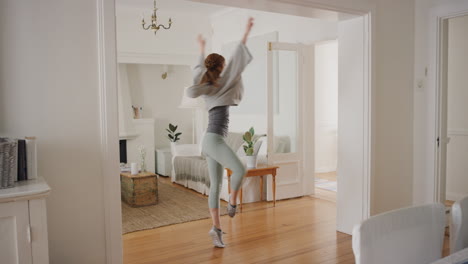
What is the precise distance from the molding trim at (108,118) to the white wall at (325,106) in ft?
18.5

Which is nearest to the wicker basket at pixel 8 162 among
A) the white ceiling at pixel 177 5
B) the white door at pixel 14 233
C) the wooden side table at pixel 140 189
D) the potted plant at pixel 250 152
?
the white door at pixel 14 233

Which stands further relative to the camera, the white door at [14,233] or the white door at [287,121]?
the white door at [287,121]

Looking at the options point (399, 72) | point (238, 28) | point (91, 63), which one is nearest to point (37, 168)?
point (91, 63)

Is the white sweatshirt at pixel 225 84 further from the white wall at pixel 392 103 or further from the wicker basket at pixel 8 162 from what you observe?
the wicker basket at pixel 8 162

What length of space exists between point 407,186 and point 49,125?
3360 millimetres

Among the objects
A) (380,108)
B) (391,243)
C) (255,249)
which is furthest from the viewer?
(380,108)

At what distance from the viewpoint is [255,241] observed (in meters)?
3.91

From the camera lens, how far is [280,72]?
5488mm

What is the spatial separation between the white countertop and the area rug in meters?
4.83

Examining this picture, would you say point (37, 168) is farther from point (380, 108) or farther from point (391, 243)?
point (380, 108)

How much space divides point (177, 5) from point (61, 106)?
448 cm

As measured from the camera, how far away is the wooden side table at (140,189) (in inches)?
205

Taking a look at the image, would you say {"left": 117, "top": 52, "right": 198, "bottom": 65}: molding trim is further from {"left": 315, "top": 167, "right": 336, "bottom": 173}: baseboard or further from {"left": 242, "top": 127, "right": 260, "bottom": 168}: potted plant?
{"left": 315, "top": 167, "right": 336, "bottom": 173}: baseboard

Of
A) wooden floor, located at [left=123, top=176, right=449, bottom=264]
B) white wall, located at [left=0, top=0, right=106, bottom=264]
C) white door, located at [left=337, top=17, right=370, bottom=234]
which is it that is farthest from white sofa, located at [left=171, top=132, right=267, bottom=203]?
white wall, located at [left=0, top=0, right=106, bottom=264]
